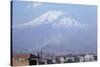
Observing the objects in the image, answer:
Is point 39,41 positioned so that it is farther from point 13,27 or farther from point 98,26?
point 98,26

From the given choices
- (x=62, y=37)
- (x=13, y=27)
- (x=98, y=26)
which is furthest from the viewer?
(x=98, y=26)

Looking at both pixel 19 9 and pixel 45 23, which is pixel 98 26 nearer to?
pixel 45 23

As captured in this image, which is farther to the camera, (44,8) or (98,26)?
(98,26)

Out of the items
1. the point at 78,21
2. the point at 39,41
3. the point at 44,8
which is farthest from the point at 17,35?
the point at 78,21

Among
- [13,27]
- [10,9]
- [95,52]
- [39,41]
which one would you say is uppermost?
[10,9]

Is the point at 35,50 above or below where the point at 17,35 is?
below

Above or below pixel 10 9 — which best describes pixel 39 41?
below

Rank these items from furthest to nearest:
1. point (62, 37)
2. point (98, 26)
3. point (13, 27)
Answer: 1. point (98, 26)
2. point (62, 37)
3. point (13, 27)

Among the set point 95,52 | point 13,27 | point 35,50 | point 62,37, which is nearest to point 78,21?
point 62,37

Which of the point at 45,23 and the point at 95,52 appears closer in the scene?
the point at 45,23
